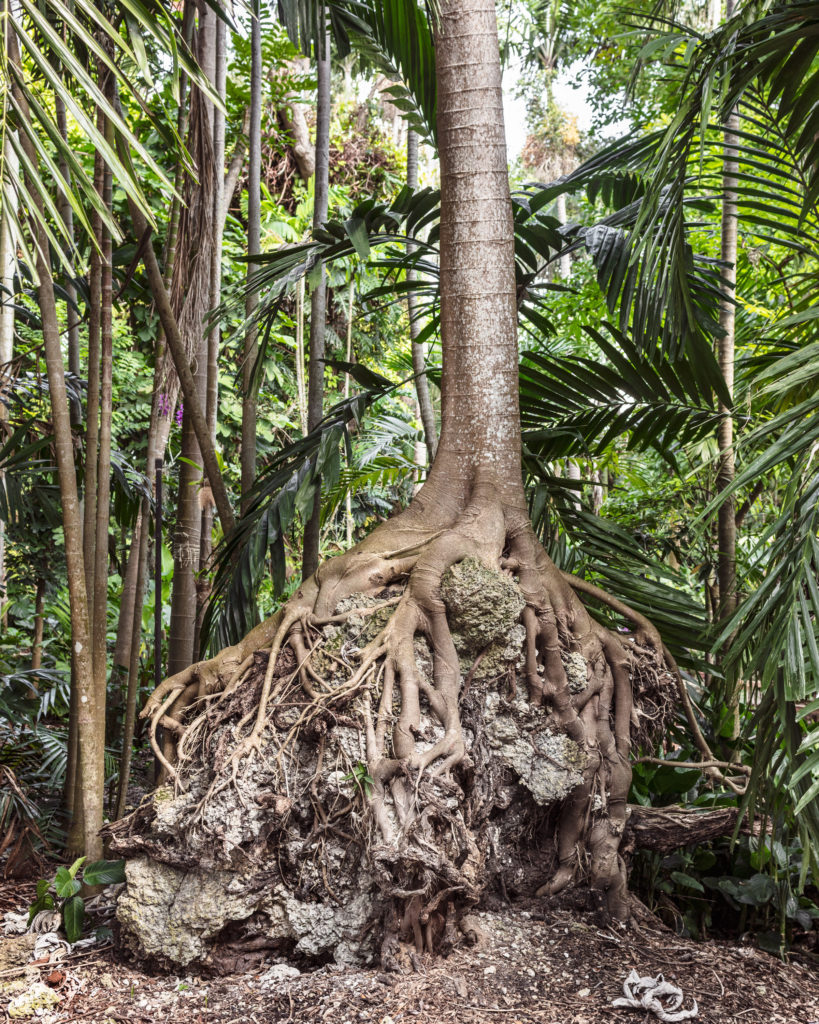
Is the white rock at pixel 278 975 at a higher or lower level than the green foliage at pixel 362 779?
lower

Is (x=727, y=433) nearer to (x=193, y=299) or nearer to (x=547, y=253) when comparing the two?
(x=547, y=253)

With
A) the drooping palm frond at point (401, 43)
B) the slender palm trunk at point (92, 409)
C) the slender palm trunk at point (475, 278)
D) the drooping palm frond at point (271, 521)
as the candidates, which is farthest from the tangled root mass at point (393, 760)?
the drooping palm frond at point (401, 43)

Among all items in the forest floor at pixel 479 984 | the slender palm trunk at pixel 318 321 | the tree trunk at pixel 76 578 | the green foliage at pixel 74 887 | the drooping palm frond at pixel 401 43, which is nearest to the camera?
the forest floor at pixel 479 984

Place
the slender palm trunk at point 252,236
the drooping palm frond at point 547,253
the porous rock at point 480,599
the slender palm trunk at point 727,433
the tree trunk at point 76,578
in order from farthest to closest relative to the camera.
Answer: the slender palm trunk at point 252,236, the slender palm trunk at point 727,433, the drooping palm frond at point 547,253, the tree trunk at point 76,578, the porous rock at point 480,599

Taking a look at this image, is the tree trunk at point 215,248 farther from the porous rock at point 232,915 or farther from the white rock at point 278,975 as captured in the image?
the white rock at point 278,975

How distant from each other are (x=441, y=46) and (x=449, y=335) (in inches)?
38.8

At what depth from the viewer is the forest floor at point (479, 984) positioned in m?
2.09

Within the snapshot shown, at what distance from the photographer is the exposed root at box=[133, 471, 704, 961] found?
2.27 m

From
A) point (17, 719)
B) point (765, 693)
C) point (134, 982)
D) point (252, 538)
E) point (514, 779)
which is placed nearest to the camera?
point (765, 693)

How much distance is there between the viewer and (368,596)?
2605 mm

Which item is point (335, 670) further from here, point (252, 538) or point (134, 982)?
point (134, 982)

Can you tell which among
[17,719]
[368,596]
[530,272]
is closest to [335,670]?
[368,596]

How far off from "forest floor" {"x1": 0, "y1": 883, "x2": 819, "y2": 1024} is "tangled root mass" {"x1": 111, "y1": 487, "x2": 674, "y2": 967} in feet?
0.28

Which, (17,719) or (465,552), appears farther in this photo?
(17,719)
